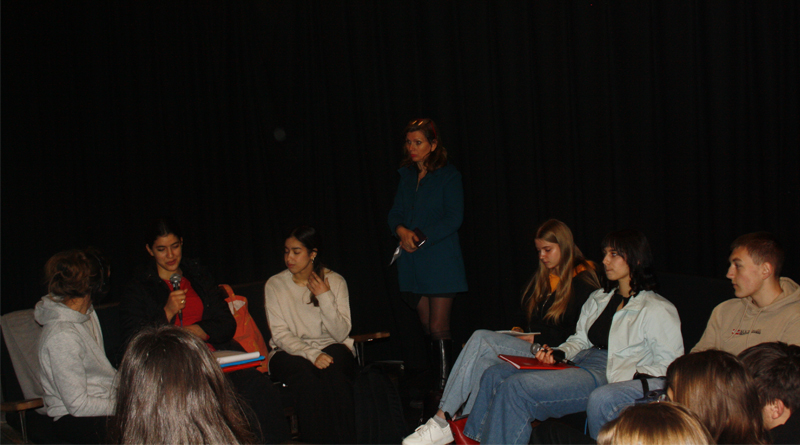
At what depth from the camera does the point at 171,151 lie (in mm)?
4484

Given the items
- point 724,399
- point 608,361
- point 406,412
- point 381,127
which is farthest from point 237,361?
point 381,127

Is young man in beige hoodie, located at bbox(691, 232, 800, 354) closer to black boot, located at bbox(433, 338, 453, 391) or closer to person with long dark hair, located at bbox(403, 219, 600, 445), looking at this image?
person with long dark hair, located at bbox(403, 219, 600, 445)

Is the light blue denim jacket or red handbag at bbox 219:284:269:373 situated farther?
red handbag at bbox 219:284:269:373

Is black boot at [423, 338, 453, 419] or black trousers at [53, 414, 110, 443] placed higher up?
black trousers at [53, 414, 110, 443]

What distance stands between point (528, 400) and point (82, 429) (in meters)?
1.77

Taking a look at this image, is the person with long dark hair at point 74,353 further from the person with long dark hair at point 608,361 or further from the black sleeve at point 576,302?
the black sleeve at point 576,302

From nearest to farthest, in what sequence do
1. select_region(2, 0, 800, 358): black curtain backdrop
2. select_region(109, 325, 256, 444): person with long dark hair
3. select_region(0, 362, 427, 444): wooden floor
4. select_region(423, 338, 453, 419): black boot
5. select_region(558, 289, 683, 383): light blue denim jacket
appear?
select_region(109, 325, 256, 444): person with long dark hair → select_region(558, 289, 683, 383): light blue denim jacket → select_region(2, 0, 800, 358): black curtain backdrop → select_region(0, 362, 427, 444): wooden floor → select_region(423, 338, 453, 419): black boot

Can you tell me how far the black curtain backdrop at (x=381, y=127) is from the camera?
282cm

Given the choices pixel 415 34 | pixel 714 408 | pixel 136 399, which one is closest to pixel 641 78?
pixel 415 34

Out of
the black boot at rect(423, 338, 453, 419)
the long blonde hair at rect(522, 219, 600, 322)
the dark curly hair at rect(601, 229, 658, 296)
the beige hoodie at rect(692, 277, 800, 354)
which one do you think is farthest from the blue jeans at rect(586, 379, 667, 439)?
the black boot at rect(423, 338, 453, 419)

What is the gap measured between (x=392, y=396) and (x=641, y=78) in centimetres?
204

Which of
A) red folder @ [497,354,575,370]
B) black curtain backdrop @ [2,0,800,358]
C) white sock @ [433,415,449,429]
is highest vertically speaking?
black curtain backdrop @ [2,0,800,358]

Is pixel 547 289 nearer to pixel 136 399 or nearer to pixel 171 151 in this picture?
pixel 136 399

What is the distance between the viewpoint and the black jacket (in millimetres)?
2871
